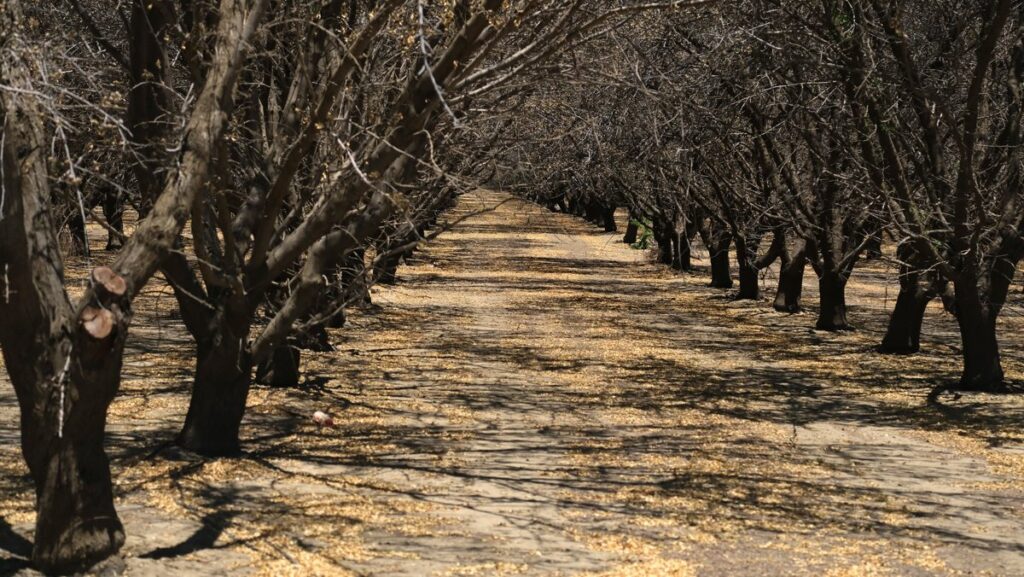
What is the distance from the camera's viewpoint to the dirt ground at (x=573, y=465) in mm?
7461

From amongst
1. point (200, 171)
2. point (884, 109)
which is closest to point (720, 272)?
point (884, 109)

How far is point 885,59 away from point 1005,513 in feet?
18.2

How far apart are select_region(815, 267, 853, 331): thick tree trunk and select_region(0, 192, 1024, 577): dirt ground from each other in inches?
30.1

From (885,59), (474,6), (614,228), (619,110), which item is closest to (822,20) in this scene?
(885,59)

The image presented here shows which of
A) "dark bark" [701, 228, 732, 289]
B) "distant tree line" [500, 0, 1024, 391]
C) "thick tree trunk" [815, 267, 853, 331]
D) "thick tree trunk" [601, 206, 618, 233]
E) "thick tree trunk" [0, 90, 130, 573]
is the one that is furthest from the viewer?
"thick tree trunk" [601, 206, 618, 233]

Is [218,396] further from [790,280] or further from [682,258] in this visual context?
[682,258]

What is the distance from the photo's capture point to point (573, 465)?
9906mm

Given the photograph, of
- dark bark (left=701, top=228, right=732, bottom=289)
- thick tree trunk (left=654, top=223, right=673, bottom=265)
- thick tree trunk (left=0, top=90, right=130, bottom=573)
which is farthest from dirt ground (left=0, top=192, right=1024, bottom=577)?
thick tree trunk (left=654, top=223, right=673, bottom=265)

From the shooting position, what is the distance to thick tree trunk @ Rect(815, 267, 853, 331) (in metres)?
19.5

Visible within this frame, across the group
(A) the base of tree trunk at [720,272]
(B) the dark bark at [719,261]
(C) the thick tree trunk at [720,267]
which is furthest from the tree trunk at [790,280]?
(A) the base of tree trunk at [720,272]

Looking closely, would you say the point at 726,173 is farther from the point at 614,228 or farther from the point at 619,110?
the point at 614,228

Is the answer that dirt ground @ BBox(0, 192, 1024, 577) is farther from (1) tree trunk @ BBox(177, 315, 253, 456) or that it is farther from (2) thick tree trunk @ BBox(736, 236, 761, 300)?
(2) thick tree trunk @ BBox(736, 236, 761, 300)

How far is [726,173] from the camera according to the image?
72.4 feet

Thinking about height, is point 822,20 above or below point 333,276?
above
